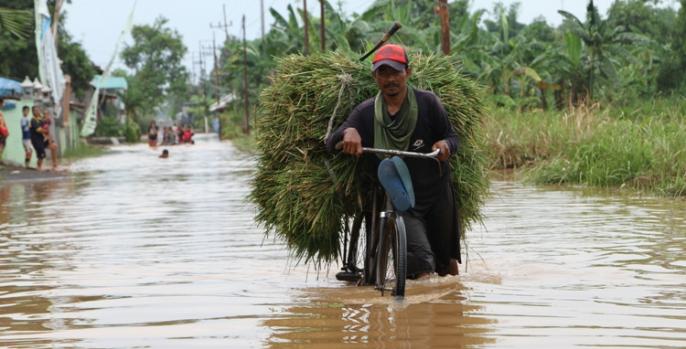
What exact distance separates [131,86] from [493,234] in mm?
74776

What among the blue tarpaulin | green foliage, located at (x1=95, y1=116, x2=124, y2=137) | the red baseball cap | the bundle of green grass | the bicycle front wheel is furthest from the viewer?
green foliage, located at (x1=95, y1=116, x2=124, y2=137)

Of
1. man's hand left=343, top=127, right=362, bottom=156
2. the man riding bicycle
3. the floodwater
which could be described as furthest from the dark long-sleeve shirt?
the floodwater

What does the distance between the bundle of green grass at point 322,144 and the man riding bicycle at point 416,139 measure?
0.29 metres

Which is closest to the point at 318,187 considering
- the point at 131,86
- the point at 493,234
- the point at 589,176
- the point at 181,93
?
the point at 493,234

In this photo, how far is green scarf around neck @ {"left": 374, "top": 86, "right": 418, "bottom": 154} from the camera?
20.6 feet

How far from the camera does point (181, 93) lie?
11244 centimetres

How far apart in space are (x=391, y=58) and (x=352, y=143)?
507mm

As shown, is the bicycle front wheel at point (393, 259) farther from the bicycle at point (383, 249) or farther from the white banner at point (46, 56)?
the white banner at point (46, 56)

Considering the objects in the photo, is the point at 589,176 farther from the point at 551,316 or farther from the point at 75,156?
the point at 75,156

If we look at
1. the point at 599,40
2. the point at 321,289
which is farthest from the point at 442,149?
the point at 599,40

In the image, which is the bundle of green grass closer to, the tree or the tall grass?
the tall grass

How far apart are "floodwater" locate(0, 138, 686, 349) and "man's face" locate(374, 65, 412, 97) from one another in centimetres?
116

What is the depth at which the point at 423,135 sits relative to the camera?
633 centimetres

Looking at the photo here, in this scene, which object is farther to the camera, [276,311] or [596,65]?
[596,65]
